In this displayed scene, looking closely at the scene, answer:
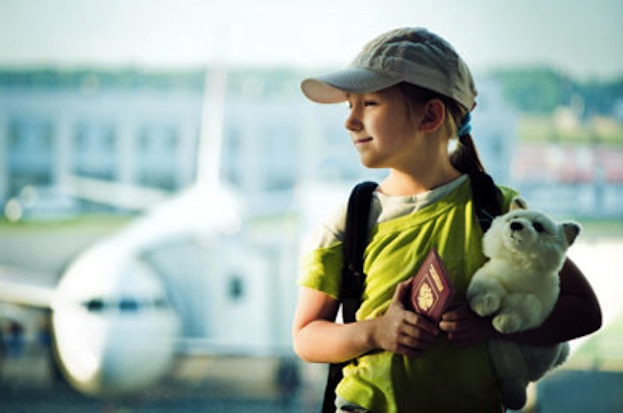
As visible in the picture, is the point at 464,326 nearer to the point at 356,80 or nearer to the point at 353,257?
the point at 353,257

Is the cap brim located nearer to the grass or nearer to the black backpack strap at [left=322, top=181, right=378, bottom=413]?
the black backpack strap at [left=322, top=181, right=378, bottom=413]

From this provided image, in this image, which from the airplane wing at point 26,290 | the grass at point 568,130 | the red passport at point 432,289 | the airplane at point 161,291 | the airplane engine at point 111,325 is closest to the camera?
the red passport at point 432,289

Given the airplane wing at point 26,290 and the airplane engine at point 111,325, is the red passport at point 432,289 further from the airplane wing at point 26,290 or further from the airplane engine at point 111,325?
the airplane wing at point 26,290

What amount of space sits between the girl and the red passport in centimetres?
2

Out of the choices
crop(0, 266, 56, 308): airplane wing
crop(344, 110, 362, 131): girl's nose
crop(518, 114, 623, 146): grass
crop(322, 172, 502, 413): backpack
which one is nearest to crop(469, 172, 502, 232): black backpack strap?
crop(322, 172, 502, 413): backpack

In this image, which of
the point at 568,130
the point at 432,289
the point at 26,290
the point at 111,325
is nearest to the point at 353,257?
the point at 432,289

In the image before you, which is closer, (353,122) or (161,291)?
(353,122)

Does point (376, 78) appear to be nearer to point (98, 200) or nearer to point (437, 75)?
point (437, 75)

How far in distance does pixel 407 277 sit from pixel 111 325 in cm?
615

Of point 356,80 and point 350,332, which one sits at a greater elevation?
point 356,80

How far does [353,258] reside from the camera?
29.8 inches

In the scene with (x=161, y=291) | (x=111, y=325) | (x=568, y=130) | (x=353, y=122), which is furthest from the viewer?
(x=568, y=130)

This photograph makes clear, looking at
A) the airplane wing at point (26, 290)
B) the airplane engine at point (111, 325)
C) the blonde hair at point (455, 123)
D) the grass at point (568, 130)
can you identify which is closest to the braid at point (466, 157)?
the blonde hair at point (455, 123)

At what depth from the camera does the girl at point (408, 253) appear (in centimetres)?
71
